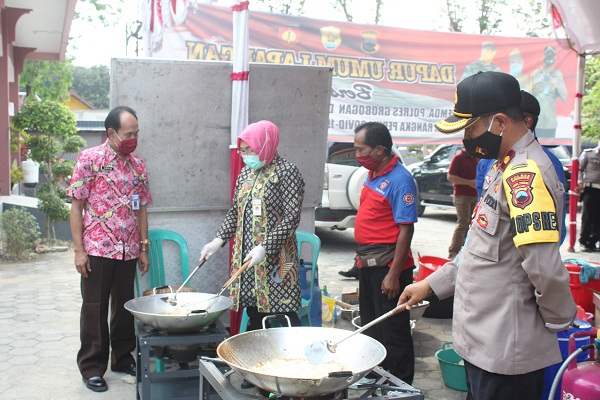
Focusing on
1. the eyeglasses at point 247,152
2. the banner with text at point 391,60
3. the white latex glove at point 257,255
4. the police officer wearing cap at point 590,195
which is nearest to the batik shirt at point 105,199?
the eyeglasses at point 247,152

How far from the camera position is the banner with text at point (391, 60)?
25.7ft

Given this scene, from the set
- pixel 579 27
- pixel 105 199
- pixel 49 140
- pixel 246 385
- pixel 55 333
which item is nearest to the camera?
pixel 246 385

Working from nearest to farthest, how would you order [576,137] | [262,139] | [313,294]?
1. [262,139]
2. [313,294]
3. [576,137]

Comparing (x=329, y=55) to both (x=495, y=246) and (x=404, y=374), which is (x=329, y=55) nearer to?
(x=404, y=374)

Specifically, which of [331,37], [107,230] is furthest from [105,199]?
[331,37]

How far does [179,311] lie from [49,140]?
8234mm

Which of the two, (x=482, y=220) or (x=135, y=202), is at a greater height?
(x=482, y=220)

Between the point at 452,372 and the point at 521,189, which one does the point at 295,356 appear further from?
the point at 452,372

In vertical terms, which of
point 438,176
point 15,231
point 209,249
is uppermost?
point 438,176

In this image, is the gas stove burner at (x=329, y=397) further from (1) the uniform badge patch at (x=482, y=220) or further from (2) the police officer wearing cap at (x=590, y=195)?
(2) the police officer wearing cap at (x=590, y=195)

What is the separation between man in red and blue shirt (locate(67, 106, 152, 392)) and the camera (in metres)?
4.23

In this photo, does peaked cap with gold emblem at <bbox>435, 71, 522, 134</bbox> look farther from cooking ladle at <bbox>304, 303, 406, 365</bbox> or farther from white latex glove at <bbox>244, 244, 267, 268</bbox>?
white latex glove at <bbox>244, 244, 267, 268</bbox>

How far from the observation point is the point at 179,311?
352 cm

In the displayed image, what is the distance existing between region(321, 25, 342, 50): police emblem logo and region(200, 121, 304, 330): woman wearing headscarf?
5036 millimetres
